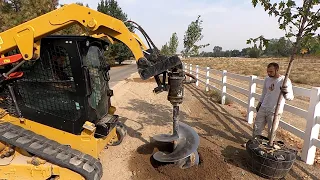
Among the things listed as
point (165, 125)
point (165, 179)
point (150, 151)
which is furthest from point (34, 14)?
point (165, 179)

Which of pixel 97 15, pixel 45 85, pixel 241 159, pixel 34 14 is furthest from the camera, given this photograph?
pixel 34 14

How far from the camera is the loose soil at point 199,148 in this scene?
13.5 ft

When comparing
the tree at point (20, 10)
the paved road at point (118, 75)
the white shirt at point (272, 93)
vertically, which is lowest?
the paved road at point (118, 75)

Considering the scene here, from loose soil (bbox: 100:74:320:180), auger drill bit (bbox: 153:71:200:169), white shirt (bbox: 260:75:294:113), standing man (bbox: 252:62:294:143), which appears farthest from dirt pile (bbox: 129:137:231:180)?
white shirt (bbox: 260:75:294:113)

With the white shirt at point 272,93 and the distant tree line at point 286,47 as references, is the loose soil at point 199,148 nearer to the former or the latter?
the white shirt at point 272,93

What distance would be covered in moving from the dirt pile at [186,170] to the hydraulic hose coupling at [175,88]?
3.97ft

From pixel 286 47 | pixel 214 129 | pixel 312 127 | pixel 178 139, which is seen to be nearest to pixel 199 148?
pixel 178 139

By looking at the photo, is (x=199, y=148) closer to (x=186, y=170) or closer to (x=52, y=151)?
(x=186, y=170)

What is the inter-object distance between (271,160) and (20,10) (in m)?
17.8

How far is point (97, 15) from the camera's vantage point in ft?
11.4

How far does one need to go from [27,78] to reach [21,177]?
1493 millimetres

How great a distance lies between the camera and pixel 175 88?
12.3 feet

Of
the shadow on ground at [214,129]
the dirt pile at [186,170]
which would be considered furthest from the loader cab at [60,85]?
the shadow on ground at [214,129]

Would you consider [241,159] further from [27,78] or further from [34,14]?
[34,14]
